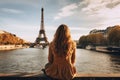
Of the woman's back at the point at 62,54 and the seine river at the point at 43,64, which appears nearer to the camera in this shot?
the woman's back at the point at 62,54

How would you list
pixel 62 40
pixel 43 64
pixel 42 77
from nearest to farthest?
pixel 62 40 < pixel 42 77 < pixel 43 64

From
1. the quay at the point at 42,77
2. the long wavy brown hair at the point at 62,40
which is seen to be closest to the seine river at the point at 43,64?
the quay at the point at 42,77

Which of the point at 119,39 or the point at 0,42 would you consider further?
the point at 0,42

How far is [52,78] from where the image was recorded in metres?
4.98

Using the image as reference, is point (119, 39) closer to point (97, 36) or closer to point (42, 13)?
point (97, 36)

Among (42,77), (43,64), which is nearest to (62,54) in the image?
(42,77)

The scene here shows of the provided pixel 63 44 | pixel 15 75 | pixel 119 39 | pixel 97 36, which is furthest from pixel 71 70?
pixel 97 36

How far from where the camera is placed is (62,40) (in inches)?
187

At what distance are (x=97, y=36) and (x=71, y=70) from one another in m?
128

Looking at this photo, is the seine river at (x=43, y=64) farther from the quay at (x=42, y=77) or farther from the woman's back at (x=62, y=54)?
the woman's back at (x=62, y=54)

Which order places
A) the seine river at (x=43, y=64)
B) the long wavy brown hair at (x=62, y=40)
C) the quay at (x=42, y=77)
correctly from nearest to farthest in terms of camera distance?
the long wavy brown hair at (x=62, y=40) → the quay at (x=42, y=77) → the seine river at (x=43, y=64)

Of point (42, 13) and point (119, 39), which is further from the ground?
point (42, 13)

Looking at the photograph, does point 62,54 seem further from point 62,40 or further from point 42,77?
point 42,77

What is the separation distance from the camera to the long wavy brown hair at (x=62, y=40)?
15.5 ft
